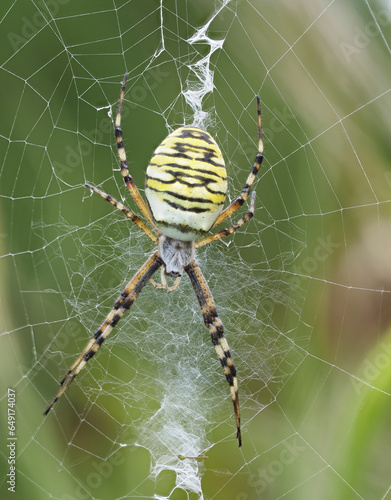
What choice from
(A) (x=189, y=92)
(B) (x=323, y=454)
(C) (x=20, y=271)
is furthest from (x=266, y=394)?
(A) (x=189, y=92)

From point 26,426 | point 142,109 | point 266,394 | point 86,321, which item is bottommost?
point 266,394

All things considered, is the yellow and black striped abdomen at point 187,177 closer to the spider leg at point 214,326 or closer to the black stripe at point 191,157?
the black stripe at point 191,157

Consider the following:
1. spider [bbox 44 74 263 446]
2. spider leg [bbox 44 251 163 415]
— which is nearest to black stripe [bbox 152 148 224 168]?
spider [bbox 44 74 263 446]

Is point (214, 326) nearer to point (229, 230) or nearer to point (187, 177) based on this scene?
point (229, 230)

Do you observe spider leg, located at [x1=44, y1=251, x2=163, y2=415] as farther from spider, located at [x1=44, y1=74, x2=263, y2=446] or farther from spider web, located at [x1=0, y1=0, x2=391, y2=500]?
spider web, located at [x1=0, y1=0, x2=391, y2=500]

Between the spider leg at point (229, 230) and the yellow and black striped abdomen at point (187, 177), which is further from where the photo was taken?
the spider leg at point (229, 230)

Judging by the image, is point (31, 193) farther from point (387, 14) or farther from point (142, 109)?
point (387, 14)

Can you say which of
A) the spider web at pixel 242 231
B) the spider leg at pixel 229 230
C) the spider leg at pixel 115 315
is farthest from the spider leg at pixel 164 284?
the spider web at pixel 242 231
